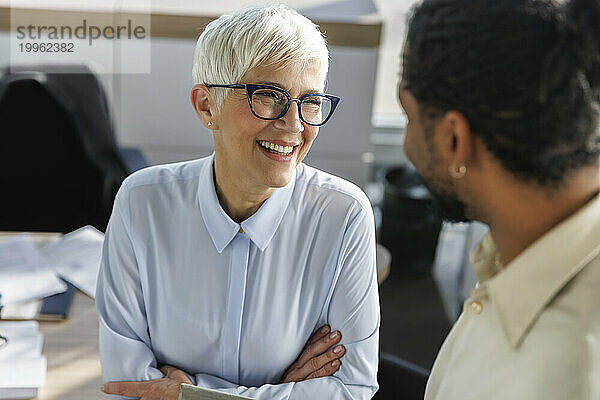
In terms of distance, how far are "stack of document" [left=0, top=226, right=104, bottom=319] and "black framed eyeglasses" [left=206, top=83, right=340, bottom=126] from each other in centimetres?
80

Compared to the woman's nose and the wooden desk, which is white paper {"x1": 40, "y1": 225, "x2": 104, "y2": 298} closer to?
the wooden desk

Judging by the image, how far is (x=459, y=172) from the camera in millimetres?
972

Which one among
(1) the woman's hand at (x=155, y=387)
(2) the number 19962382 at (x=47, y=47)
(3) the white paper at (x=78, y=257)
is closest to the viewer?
(1) the woman's hand at (x=155, y=387)

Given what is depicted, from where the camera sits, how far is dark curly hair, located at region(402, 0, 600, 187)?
88cm

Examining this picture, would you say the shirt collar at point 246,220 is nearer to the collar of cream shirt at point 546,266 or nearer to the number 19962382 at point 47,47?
the collar of cream shirt at point 546,266

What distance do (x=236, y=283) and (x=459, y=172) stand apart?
0.75 metres

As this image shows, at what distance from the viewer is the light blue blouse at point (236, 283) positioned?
1585 mm

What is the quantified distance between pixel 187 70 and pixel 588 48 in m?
2.71

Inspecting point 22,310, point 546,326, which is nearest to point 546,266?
point 546,326

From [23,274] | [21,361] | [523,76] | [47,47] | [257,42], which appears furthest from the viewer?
[47,47]

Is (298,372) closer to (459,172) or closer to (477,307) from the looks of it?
(477,307)

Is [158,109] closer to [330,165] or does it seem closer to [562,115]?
[330,165]

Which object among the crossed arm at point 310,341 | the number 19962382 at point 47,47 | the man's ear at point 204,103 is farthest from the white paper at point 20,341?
the number 19962382 at point 47,47

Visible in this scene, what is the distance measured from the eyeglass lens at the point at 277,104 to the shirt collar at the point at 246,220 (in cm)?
19
